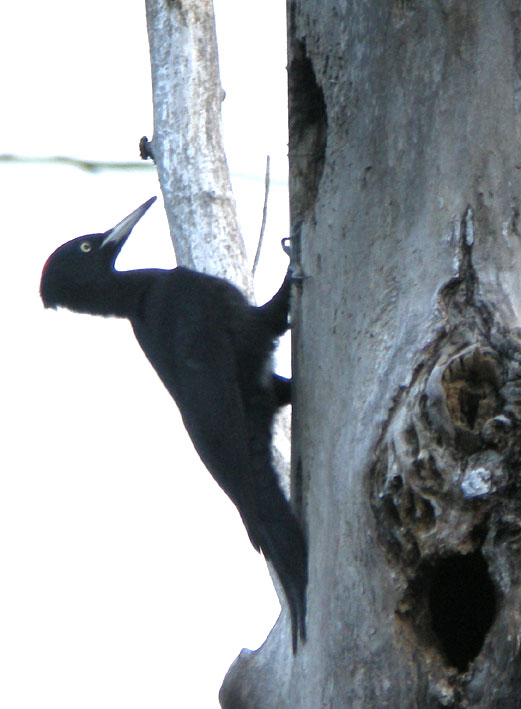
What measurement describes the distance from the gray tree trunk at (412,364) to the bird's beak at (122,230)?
1.30m

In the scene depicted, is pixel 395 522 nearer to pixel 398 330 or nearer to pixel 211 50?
pixel 398 330

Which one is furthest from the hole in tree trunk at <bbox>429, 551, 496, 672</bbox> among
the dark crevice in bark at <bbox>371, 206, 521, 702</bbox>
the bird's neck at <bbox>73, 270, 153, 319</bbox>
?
the bird's neck at <bbox>73, 270, 153, 319</bbox>

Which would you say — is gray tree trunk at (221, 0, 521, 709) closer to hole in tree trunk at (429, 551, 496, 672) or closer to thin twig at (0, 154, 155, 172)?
hole in tree trunk at (429, 551, 496, 672)

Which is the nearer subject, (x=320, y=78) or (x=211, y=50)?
(x=320, y=78)

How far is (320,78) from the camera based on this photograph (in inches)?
82.7

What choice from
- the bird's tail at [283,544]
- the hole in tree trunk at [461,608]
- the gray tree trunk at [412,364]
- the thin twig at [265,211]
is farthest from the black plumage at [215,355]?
the hole in tree trunk at [461,608]

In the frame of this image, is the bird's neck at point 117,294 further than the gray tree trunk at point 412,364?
Yes

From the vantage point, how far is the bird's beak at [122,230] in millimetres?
3352

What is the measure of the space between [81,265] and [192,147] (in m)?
0.68

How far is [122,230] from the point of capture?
134 inches

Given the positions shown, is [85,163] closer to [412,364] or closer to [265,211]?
[265,211]

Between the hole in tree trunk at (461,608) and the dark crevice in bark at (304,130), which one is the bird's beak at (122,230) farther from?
the hole in tree trunk at (461,608)

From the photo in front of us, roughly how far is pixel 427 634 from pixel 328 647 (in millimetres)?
209

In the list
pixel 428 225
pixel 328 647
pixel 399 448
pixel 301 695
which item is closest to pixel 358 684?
pixel 328 647
